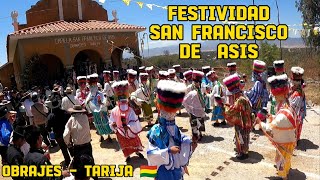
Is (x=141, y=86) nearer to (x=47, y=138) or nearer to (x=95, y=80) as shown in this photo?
(x=95, y=80)

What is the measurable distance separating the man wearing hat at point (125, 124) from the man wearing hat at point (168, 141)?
307 cm

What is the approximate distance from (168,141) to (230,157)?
11.4 ft

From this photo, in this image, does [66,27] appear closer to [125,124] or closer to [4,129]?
[125,124]

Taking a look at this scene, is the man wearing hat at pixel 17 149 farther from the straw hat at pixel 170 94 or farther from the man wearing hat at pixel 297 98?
the man wearing hat at pixel 297 98

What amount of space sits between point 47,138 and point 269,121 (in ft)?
19.2

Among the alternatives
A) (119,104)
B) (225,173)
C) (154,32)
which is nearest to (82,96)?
(119,104)

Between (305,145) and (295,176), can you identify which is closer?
(295,176)

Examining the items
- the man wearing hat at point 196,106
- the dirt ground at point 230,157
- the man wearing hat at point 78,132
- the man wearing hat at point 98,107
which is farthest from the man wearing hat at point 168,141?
the man wearing hat at point 98,107

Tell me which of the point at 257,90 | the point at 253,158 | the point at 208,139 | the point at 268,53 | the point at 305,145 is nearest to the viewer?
the point at 253,158

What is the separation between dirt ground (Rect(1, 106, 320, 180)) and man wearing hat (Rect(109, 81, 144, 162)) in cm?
39

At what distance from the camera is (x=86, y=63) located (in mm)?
20859

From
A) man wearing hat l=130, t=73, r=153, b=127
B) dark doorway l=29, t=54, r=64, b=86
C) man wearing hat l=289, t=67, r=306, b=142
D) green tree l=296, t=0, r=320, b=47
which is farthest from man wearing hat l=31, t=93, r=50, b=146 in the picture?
green tree l=296, t=0, r=320, b=47

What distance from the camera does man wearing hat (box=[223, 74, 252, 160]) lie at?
6656mm

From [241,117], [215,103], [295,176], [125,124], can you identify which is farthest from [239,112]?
[215,103]
